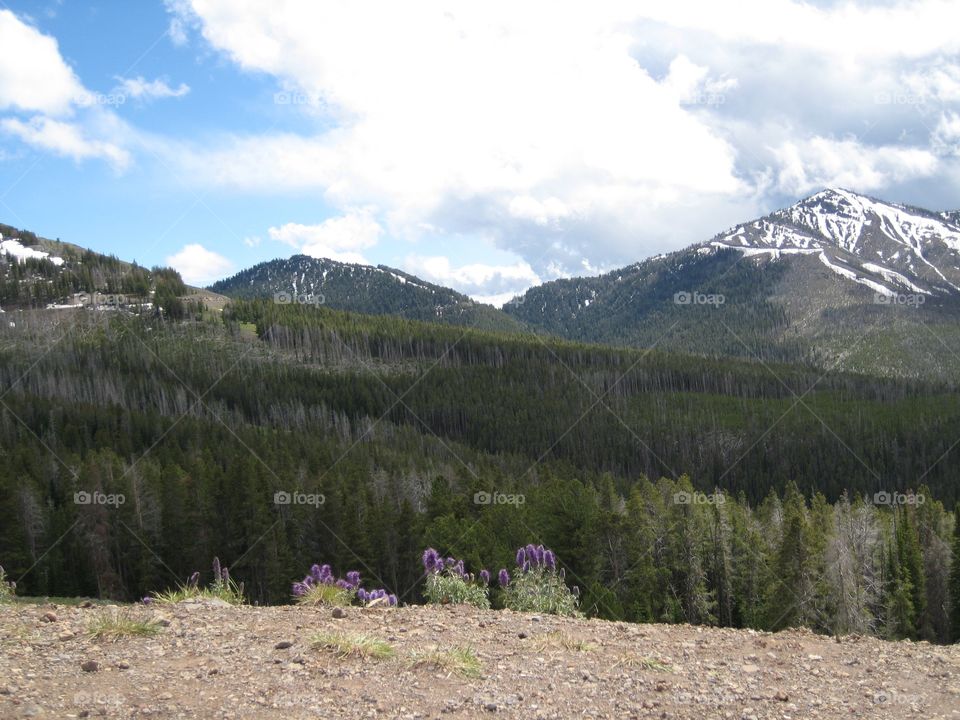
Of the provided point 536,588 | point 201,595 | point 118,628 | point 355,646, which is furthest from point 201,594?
point 536,588

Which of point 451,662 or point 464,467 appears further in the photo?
point 464,467

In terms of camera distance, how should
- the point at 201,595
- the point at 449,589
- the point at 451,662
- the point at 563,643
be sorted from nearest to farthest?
the point at 451,662 → the point at 563,643 → the point at 201,595 → the point at 449,589

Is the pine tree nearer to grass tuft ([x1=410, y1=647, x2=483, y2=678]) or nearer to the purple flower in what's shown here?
the purple flower

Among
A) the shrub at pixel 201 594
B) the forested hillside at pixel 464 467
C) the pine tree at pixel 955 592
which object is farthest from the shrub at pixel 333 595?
the pine tree at pixel 955 592

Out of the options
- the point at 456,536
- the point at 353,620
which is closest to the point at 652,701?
the point at 353,620

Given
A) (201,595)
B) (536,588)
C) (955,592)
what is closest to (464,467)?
(955,592)

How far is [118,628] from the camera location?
340 inches

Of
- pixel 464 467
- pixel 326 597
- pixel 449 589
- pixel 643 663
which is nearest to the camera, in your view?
pixel 643 663

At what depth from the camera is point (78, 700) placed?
7039mm

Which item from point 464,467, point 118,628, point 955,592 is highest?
point 118,628

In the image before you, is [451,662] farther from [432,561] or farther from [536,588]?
[536,588]

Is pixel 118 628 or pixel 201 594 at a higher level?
pixel 118 628

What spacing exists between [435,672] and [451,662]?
0.23 metres

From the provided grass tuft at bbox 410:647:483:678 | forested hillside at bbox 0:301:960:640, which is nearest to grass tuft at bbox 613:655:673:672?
grass tuft at bbox 410:647:483:678
